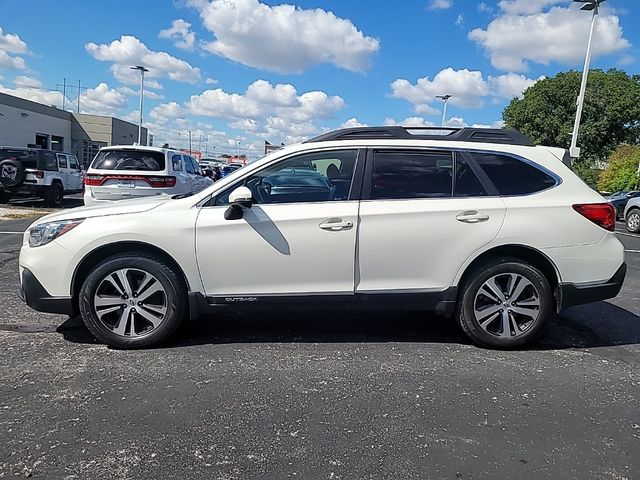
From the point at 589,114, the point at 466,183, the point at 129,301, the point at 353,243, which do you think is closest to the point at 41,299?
the point at 129,301

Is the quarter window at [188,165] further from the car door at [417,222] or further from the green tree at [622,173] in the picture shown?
the green tree at [622,173]

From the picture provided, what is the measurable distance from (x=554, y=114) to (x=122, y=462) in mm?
47561

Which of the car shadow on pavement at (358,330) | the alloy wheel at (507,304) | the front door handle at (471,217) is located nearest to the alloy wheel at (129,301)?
the car shadow on pavement at (358,330)

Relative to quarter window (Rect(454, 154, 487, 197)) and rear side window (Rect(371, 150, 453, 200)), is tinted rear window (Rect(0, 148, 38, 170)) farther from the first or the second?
quarter window (Rect(454, 154, 487, 197))

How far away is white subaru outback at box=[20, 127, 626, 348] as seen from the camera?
4086 mm

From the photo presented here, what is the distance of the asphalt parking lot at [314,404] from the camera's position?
2709 mm

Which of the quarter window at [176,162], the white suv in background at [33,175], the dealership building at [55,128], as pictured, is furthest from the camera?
the dealership building at [55,128]

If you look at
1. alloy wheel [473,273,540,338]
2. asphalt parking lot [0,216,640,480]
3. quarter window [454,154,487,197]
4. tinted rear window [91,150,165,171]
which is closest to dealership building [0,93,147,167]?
tinted rear window [91,150,165,171]

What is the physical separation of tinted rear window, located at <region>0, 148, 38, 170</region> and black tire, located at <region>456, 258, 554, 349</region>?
1552cm

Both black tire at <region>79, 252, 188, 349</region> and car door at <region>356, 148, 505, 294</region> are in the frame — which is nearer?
black tire at <region>79, 252, 188, 349</region>

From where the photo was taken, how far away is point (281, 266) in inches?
163

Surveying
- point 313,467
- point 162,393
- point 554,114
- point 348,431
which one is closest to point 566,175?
point 348,431

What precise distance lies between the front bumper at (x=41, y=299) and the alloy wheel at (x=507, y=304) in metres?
3.28

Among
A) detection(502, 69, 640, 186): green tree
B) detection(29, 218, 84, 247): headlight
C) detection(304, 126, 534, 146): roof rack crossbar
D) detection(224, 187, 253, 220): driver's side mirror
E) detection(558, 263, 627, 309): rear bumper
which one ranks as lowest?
detection(558, 263, 627, 309): rear bumper
